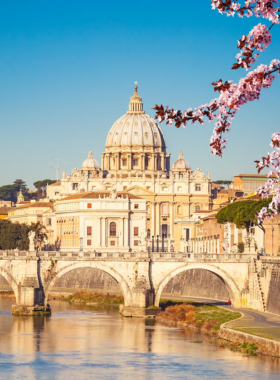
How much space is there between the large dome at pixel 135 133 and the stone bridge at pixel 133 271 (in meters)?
98.1

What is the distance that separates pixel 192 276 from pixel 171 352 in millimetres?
24711

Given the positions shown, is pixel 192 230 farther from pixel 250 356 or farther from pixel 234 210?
pixel 250 356

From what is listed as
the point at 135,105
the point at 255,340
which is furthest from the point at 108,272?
the point at 135,105

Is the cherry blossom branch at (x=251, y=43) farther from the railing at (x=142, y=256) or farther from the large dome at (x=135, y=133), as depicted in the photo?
the large dome at (x=135, y=133)

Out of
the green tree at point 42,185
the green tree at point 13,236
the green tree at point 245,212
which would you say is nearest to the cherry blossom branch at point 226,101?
the green tree at point 245,212

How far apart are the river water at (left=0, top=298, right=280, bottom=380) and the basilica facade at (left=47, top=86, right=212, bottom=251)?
162 feet

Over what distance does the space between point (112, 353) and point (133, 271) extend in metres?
14.6

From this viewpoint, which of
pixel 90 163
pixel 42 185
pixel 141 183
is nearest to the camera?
pixel 141 183

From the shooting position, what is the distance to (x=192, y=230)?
99.0 m

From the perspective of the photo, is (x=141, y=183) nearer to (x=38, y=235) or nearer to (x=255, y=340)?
(x=38, y=235)

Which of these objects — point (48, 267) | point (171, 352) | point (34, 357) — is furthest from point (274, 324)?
point (48, 267)

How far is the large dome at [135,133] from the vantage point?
145750 mm

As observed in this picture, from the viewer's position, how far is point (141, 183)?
128000 millimetres

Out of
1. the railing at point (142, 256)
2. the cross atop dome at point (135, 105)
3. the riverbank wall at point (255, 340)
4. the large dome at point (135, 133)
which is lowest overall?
the riverbank wall at point (255, 340)
